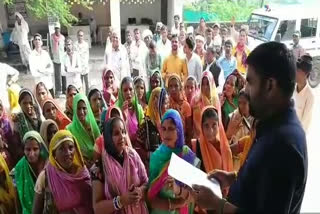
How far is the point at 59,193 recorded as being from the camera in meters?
2.55

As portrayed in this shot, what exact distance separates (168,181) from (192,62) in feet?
12.2

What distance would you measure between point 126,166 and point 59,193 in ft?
1.71

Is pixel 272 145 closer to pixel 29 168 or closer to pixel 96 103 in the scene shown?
pixel 29 168

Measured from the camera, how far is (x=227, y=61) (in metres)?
6.26

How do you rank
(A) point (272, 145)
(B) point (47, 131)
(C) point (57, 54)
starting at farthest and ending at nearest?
(C) point (57, 54) < (B) point (47, 131) < (A) point (272, 145)

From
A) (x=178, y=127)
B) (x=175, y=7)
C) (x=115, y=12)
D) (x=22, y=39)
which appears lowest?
(x=178, y=127)

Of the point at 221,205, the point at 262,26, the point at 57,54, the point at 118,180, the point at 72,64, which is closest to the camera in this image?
the point at 221,205

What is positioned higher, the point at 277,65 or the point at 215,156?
the point at 277,65

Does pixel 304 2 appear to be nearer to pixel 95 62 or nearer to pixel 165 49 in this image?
pixel 165 49

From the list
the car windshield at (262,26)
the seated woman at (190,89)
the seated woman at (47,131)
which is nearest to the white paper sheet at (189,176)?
the seated woman at (47,131)

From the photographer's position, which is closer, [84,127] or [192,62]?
[84,127]

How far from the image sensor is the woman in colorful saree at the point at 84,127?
3.49m

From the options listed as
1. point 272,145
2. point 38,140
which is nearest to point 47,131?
point 38,140

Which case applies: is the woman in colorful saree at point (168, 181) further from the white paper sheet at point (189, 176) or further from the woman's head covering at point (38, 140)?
the woman's head covering at point (38, 140)
